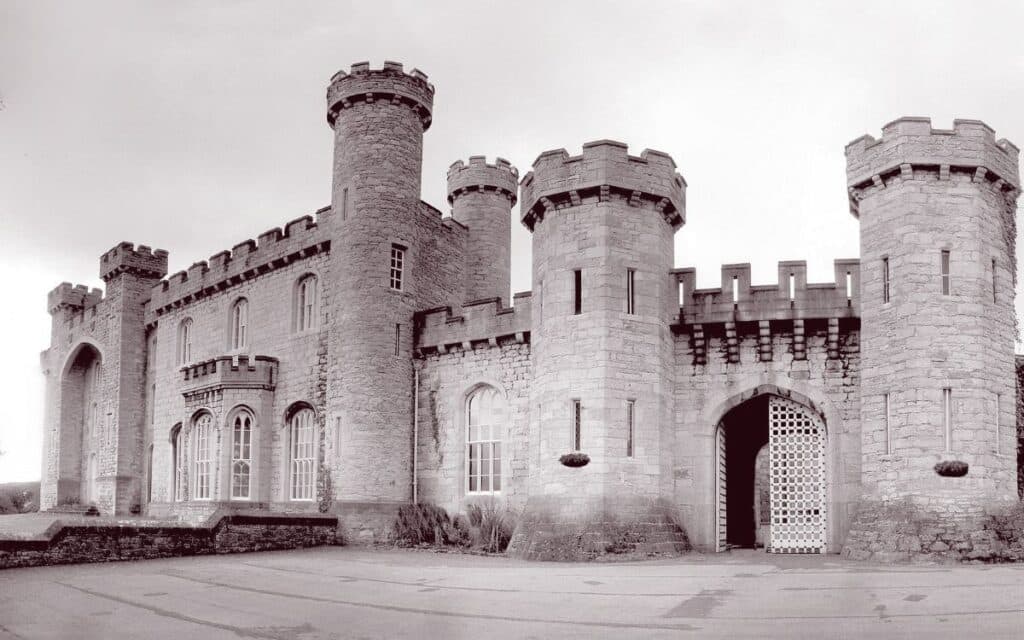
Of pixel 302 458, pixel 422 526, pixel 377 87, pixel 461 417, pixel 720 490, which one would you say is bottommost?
pixel 422 526

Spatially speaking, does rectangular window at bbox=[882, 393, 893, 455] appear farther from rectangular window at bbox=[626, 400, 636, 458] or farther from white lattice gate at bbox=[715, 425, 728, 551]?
rectangular window at bbox=[626, 400, 636, 458]

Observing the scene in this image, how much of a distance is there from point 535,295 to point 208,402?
35.7ft

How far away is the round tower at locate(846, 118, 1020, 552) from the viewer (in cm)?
1822

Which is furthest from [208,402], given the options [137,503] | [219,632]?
[219,632]

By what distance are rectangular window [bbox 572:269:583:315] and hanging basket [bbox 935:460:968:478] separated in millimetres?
6968

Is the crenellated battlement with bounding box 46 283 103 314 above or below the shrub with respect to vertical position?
above

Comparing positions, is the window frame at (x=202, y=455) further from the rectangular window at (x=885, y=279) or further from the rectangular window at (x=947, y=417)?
the rectangular window at (x=947, y=417)

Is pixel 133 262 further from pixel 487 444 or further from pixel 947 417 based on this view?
pixel 947 417

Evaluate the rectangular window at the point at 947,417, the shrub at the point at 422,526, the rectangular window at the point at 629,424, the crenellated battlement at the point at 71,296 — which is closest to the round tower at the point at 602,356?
the rectangular window at the point at 629,424

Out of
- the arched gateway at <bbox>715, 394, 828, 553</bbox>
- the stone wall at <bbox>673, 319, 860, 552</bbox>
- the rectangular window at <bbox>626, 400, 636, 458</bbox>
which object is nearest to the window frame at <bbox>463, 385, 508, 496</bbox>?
the rectangular window at <bbox>626, 400, 636, 458</bbox>

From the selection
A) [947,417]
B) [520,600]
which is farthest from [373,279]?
[520,600]

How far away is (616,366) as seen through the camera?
Answer: 66.4 ft

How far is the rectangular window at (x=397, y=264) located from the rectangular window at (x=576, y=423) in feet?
23.0

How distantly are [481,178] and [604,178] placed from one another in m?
11.0
